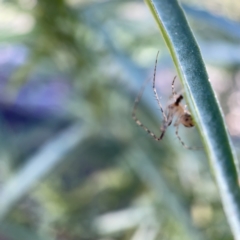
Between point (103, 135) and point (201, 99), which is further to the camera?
point (103, 135)

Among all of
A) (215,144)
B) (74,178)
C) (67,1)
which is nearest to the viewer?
(215,144)

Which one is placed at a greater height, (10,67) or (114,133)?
(10,67)

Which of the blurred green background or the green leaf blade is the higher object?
the blurred green background

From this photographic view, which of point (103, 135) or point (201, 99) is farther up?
point (103, 135)

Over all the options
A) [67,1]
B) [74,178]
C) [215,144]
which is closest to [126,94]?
[67,1]

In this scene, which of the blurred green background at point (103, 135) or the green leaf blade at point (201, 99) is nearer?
the green leaf blade at point (201, 99)

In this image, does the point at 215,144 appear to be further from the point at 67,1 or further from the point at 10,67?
the point at 10,67

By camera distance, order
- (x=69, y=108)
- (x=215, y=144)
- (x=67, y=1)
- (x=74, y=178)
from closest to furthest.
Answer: (x=215, y=144), (x=67, y=1), (x=69, y=108), (x=74, y=178)

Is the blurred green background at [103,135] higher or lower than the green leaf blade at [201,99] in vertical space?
higher
